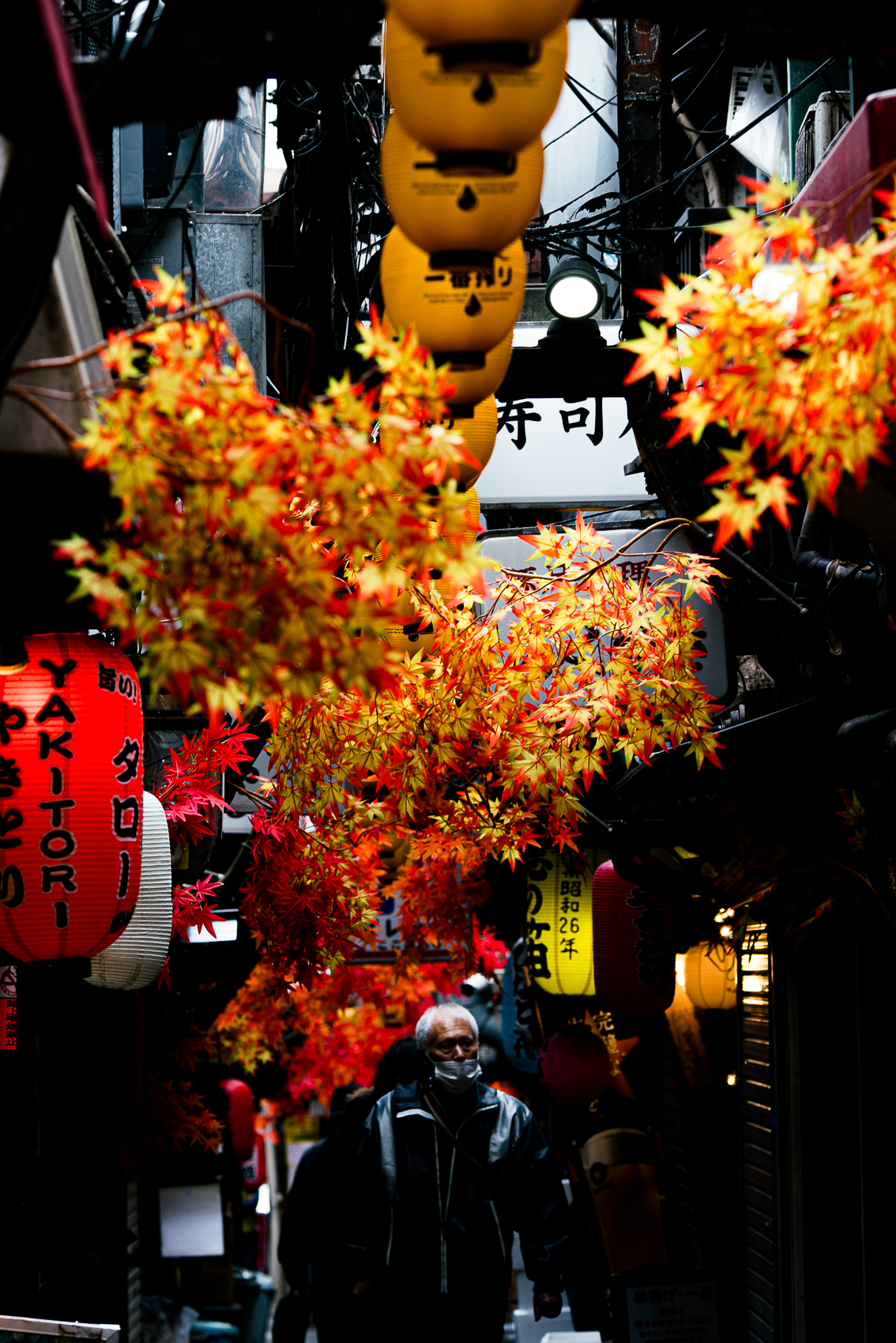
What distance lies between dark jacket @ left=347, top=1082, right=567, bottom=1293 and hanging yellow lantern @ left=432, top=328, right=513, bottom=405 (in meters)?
6.30

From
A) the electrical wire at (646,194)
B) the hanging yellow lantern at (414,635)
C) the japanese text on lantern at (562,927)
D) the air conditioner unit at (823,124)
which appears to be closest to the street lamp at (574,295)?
the electrical wire at (646,194)

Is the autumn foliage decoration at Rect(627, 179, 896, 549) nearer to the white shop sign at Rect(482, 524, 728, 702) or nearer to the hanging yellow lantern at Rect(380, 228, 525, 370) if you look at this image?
the hanging yellow lantern at Rect(380, 228, 525, 370)

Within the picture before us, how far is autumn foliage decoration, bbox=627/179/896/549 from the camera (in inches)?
154

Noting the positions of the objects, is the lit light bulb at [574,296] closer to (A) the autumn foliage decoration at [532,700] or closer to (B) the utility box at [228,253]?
(B) the utility box at [228,253]

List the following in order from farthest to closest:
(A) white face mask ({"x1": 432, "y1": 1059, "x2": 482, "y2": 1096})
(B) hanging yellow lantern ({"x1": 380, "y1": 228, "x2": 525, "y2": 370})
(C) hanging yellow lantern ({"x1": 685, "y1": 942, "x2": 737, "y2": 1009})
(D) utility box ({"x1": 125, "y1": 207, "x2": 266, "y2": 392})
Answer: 1. (C) hanging yellow lantern ({"x1": 685, "y1": 942, "x2": 737, "y2": 1009})
2. (D) utility box ({"x1": 125, "y1": 207, "x2": 266, "y2": 392})
3. (A) white face mask ({"x1": 432, "y1": 1059, "x2": 482, "y2": 1096})
4. (B) hanging yellow lantern ({"x1": 380, "y1": 228, "x2": 525, "y2": 370})

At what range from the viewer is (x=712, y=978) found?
1280cm

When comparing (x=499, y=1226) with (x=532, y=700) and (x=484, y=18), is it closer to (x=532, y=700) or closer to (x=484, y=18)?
(x=532, y=700)

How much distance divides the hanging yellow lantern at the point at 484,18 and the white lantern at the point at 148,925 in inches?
179

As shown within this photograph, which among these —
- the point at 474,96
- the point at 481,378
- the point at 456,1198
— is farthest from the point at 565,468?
the point at 474,96

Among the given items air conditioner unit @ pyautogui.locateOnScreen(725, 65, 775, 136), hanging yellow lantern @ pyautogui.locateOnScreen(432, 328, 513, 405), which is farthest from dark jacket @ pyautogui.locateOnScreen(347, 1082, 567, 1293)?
air conditioner unit @ pyautogui.locateOnScreen(725, 65, 775, 136)

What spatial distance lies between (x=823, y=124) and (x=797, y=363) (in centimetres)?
690

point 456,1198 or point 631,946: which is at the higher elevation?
point 631,946

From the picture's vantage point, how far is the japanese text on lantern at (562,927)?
12297 mm

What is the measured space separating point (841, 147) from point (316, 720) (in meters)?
4.56
